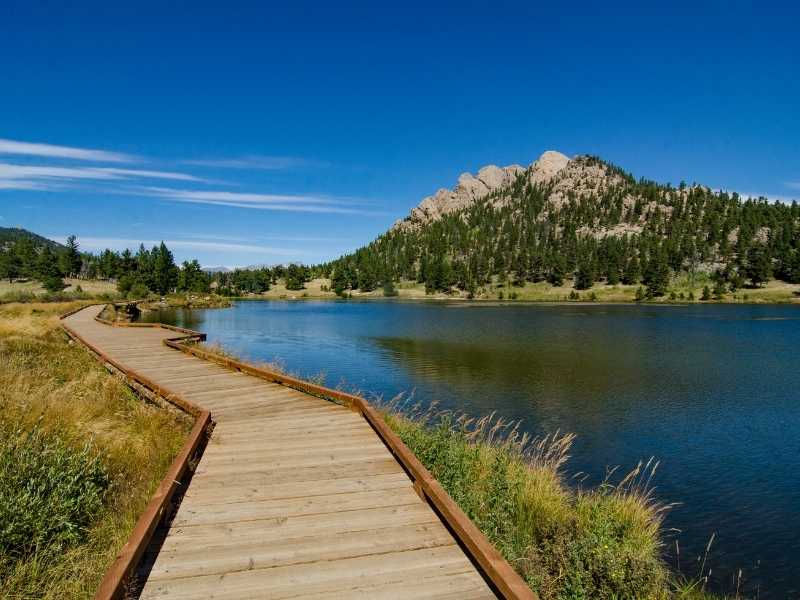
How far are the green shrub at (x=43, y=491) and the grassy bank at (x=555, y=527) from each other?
5598 millimetres

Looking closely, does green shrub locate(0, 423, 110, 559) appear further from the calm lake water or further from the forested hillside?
the forested hillside

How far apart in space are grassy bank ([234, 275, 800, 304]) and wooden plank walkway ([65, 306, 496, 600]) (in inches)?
5371

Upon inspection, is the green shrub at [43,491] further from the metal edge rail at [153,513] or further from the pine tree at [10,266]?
the pine tree at [10,266]

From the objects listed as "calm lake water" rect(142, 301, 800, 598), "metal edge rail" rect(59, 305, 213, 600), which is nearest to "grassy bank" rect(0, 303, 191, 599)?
"metal edge rail" rect(59, 305, 213, 600)

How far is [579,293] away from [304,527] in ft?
493

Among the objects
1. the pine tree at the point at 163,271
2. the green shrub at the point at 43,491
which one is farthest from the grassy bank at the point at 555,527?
the pine tree at the point at 163,271

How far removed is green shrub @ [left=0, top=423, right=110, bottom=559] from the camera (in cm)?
546

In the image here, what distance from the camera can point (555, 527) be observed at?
8.60m

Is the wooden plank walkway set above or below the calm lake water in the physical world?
above

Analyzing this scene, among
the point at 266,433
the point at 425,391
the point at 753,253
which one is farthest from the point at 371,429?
the point at 753,253

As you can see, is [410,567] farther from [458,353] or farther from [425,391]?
[458,353]

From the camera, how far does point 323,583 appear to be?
15.1 feet

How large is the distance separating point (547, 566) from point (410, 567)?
3.62 meters

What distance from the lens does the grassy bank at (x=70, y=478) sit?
5.11m
